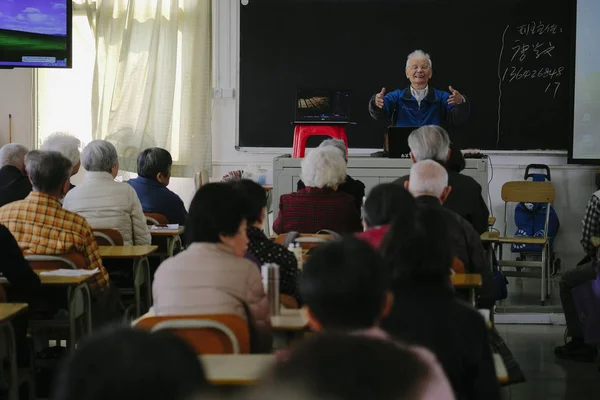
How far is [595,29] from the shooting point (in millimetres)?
8430

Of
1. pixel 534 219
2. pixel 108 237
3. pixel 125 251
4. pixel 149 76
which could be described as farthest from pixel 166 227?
pixel 534 219

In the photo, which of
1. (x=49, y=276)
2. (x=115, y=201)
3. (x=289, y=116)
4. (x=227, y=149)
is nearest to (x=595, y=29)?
(x=289, y=116)

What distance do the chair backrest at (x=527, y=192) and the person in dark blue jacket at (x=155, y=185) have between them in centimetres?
322

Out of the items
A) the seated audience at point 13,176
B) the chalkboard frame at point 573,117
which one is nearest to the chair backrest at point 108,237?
the seated audience at point 13,176

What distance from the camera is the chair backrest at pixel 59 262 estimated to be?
14.5ft

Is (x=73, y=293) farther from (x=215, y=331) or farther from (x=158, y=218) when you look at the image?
(x=158, y=218)

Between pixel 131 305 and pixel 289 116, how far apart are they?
13.0 ft

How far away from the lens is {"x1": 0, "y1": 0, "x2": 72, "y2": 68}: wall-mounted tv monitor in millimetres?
7312

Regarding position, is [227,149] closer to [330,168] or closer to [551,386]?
[330,168]

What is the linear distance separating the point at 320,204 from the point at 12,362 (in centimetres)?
213

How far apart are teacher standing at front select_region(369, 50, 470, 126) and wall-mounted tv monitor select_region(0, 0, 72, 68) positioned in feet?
8.28

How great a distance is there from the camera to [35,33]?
737 cm

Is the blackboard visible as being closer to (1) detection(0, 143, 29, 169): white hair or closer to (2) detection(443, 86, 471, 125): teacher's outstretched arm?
(2) detection(443, 86, 471, 125): teacher's outstretched arm

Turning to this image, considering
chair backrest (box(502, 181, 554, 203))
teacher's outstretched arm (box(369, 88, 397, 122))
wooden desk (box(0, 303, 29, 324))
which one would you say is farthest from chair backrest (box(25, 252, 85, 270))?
chair backrest (box(502, 181, 554, 203))
